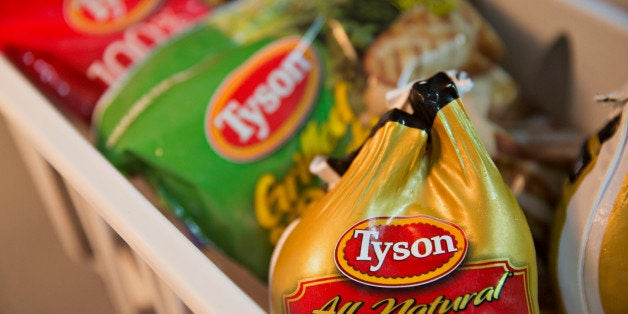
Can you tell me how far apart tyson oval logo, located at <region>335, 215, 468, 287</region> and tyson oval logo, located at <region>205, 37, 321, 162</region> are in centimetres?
23

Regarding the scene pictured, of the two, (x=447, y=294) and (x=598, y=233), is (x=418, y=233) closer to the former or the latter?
(x=447, y=294)

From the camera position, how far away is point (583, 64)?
0.78 m

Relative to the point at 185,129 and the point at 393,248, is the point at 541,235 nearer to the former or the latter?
the point at 393,248

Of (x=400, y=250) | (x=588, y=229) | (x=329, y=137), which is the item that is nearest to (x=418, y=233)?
(x=400, y=250)

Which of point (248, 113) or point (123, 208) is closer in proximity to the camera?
point (123, 208)

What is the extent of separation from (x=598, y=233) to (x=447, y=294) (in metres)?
0.16

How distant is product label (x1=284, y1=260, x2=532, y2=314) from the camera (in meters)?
0.45

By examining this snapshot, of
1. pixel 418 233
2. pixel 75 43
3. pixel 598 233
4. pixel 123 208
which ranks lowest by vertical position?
pixel 598 233

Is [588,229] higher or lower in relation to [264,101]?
lower

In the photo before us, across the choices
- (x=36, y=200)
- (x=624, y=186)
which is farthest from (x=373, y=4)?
(x=36, y=200)

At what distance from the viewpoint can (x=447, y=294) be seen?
1.47ft

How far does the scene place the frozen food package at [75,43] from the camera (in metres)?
0.74

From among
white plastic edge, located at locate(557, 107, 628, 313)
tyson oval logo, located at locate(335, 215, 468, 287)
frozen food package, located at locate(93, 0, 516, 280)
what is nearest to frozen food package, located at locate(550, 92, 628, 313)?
white plastic edge, located at locate(557, 107, 628, 313)

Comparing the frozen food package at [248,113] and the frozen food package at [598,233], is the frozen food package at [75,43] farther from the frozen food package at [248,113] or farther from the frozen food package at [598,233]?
the frozen food package at [598,233]
